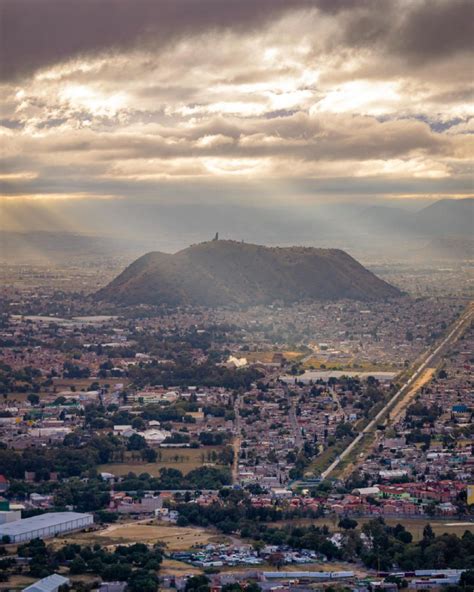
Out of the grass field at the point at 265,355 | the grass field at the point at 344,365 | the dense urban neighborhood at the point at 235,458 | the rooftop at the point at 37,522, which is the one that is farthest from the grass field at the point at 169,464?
the grass field at the point at 265,355

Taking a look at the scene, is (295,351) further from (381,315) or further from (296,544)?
(296,544)

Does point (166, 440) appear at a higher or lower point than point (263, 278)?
lower

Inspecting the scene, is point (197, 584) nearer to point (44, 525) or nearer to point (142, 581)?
point (142, 581)

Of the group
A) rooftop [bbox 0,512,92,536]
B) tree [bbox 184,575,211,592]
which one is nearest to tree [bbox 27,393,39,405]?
rooftop [bbox 0,512,92,536]

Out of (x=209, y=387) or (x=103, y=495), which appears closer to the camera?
(x=103, y=495)

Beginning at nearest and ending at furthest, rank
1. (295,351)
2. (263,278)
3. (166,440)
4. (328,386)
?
1. (166,440)
2. (328,386)
3. (295,351)
4. (263,278)

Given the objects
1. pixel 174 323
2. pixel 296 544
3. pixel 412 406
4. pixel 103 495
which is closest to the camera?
pixel 296 544

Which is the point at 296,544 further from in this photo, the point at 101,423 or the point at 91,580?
the point at 101,423

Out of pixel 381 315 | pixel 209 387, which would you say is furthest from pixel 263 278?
pixel 209 387

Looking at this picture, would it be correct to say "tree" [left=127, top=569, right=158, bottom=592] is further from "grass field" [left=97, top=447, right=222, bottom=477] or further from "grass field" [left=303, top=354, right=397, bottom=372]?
"grass field" [left=303, top=354, right=397, bottom=372]
